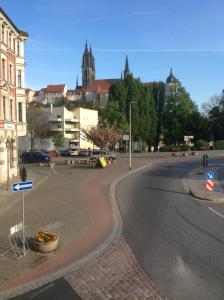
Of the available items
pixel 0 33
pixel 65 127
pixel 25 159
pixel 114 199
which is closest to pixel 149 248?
pixel 114 199

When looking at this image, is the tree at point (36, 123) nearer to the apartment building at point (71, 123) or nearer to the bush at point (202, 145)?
the apartment building at point (71, 123)

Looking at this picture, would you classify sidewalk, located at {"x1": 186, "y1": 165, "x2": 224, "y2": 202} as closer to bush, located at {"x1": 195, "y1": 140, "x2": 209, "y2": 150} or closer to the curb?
the curb

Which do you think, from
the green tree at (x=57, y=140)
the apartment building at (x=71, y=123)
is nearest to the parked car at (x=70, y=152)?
the green tree at (x=57, y=140)

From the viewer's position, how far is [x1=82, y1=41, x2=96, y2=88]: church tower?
193 meters

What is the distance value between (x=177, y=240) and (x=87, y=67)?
186430 mm

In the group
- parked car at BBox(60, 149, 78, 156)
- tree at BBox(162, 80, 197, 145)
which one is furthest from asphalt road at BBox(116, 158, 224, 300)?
tree at BBox(162, 80, 197, 145)

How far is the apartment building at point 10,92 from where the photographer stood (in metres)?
31.3

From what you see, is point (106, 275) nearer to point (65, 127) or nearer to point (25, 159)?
point (25, 159)

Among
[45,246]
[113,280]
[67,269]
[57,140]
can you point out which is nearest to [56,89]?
[57,140]

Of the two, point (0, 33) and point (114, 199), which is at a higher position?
point (0, 33)

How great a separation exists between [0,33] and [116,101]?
199ft

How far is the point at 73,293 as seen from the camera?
10039 millimetres

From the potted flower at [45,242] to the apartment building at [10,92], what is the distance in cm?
1538

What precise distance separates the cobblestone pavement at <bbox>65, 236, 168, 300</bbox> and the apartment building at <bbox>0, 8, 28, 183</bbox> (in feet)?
56.9
